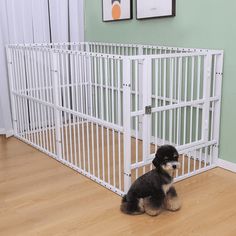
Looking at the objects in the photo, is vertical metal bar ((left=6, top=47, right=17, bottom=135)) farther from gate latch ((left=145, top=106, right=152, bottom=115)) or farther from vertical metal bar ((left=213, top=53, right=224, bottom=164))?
vertical metal bar ((left=213, top=53, right=224, bottom=164))

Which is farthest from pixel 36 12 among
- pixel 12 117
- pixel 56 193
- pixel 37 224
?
pixel 37 224

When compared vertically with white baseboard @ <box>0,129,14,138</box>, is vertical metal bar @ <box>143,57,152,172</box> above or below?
above

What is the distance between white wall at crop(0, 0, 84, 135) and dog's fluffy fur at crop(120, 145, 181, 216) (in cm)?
217

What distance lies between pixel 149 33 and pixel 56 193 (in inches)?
69.9

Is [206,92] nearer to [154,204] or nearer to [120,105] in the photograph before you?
[120,105]

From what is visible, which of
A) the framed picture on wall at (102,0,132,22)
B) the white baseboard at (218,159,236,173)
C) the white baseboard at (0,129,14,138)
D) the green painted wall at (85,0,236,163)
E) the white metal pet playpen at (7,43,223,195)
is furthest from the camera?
the white baseboard at (0,129,14,138)

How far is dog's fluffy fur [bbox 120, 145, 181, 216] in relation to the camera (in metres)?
2.31

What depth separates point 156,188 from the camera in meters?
2.32

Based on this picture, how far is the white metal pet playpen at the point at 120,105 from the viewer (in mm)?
2582

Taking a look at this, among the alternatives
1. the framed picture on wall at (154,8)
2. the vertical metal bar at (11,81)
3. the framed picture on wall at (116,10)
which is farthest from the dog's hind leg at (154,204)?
the vertical metal bar at (11,81)

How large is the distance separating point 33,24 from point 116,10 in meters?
0.95

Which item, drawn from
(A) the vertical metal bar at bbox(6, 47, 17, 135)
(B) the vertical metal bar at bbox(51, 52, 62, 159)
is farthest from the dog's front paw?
(A) the vertical metal bar at bbox(6, 47, 17, 135)

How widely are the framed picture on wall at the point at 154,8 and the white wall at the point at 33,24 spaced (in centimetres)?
104

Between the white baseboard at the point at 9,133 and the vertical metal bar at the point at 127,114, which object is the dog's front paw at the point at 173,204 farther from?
the white baseboard at the point at 9,133
